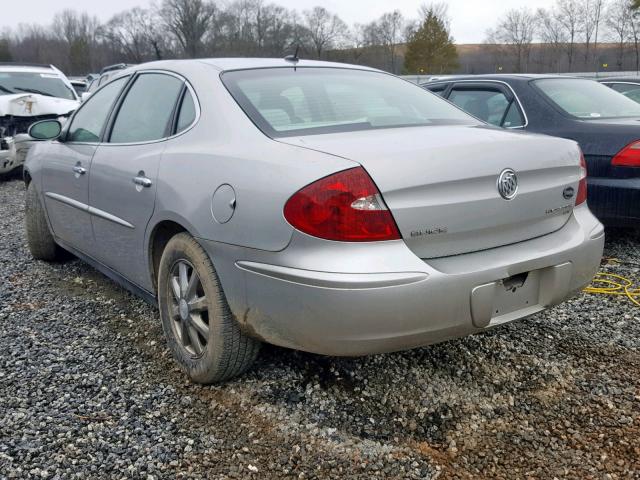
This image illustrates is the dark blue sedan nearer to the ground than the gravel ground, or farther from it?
farther from it

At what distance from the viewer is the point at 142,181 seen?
283cm

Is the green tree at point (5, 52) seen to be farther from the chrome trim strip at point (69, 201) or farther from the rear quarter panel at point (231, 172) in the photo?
the rear quarter panel at point (231, 172)

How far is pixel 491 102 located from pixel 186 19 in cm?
8083

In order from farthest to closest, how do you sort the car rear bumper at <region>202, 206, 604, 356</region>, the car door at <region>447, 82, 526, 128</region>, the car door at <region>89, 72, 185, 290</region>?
the car door at <region>447, 82, 526, 128</region>
the car door at <region>89, 72, 185, 290</region>
the car rear bumper at <region>202, 206, 604, 356</region>

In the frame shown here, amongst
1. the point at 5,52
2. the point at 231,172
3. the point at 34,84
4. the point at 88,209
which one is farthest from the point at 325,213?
the point at 5,52

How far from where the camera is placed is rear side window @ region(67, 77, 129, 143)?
11.7 ft

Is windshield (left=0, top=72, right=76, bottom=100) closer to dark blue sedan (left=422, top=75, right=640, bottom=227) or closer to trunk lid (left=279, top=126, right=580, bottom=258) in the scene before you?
dark blue sedan (left=422, top=75, right=640, bottom=227)

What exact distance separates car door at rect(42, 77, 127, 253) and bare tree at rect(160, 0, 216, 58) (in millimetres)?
79489

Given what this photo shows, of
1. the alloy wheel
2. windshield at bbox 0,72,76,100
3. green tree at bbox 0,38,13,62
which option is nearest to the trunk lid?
the alloy wheel

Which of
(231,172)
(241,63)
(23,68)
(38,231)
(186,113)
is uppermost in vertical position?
(23,68)

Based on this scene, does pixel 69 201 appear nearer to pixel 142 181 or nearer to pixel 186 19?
pixel 142 181

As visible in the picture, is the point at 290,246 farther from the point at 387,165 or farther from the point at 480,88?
the point at 480,88

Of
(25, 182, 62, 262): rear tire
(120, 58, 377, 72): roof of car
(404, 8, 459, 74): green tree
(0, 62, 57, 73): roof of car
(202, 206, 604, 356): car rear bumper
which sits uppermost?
(404, 8, 459, 74): green tree

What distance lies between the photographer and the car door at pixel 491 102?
16.8 feet
